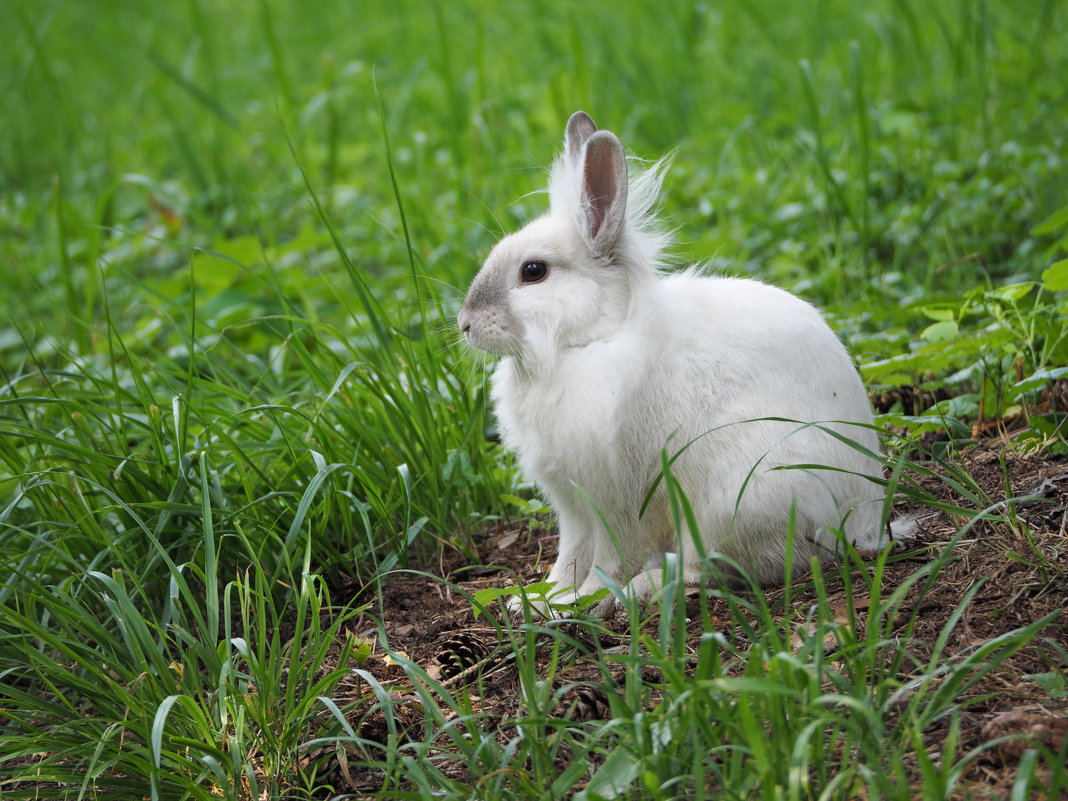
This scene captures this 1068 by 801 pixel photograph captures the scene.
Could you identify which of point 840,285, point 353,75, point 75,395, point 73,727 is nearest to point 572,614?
point 73,727

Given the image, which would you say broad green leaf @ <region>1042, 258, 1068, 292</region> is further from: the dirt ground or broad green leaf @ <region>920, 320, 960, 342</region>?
the dirt ground

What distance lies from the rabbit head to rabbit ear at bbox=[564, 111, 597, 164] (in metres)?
0.09

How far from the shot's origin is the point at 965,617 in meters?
2.20

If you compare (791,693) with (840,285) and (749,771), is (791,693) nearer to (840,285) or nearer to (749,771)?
(749,771)

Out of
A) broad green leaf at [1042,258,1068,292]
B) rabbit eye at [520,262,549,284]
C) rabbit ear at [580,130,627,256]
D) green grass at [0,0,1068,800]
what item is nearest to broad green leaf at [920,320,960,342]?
green grass at [0,0,1068,800]

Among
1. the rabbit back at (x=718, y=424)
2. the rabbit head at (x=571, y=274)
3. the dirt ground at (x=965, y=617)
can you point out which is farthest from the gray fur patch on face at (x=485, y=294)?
the dirt ground at (x=965, y=617)

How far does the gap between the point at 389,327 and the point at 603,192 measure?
896 millimetres

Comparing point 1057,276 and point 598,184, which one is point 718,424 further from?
point 1057,276

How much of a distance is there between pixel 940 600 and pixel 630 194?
4.21ft

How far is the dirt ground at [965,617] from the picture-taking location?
185 cm

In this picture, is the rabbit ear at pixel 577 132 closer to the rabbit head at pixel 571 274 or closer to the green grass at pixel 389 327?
the rabbit head at pixel 571 274

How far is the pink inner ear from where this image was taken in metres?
2.64

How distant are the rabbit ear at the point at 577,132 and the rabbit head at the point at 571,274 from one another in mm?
86

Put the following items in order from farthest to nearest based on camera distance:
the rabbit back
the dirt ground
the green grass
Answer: the rabbit back < the green grass < the dirt ground
